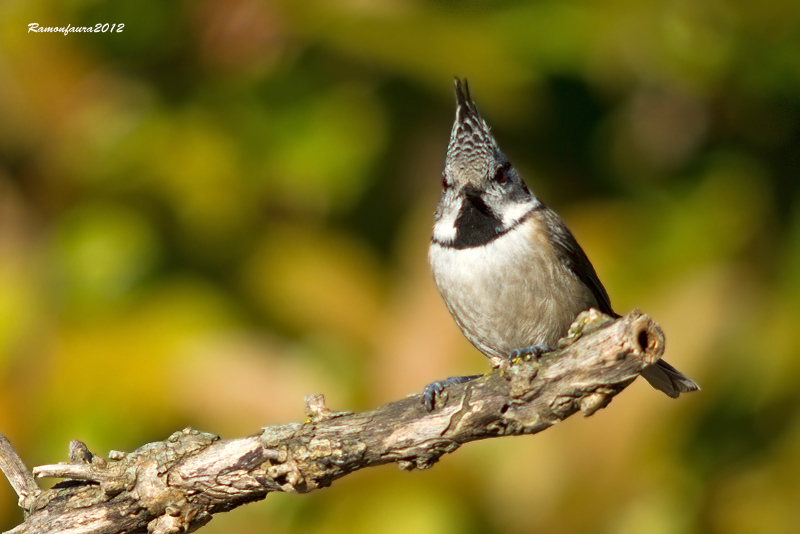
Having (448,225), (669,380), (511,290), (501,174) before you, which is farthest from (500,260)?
(669,380)

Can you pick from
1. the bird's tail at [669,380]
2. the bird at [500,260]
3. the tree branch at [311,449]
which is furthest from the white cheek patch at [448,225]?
the tree branch at [311,449]

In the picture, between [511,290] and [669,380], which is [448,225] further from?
[669,380]

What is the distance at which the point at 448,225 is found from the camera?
16.3 feet

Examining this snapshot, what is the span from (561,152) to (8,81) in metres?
3.36

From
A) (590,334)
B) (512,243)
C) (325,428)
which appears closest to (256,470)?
(325,428)

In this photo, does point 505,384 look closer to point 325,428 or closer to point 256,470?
point 325,428

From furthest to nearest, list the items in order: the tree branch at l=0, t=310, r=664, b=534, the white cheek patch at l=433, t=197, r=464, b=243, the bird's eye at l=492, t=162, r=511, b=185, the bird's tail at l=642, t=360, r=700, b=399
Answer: the bird's eye at l=492, t=162, r=511, b=185 < the white cheek patch at l=433, t=197, r=464, b=243 < the bird's tail at l=642, t=360, r=700, b=399 < the tree branch at l=0, t=310, r=664, b=534

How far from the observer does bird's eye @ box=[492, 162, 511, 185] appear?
16.5 feet

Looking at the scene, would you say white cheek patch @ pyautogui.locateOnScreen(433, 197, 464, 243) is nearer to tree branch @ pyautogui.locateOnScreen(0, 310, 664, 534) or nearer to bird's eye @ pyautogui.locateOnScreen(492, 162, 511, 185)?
bird's eye @ pyautogui.locateOnScreen(492, 162, 511, 185)

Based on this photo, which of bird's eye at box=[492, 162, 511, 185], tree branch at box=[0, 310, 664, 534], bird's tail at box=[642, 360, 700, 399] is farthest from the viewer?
bird's eye at box=[492, 162, 511, 185]

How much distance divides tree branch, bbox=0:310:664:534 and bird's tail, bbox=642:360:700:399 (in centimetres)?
132

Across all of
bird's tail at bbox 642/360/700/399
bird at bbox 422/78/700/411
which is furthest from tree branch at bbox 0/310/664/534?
bird's tail at bbox 642/360/700/399

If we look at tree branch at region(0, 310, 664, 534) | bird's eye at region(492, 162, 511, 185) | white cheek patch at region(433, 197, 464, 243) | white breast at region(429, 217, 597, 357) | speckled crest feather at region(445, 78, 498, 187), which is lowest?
tree branch at region(0, 310, 664, 534)

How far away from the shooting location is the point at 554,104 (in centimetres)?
608
